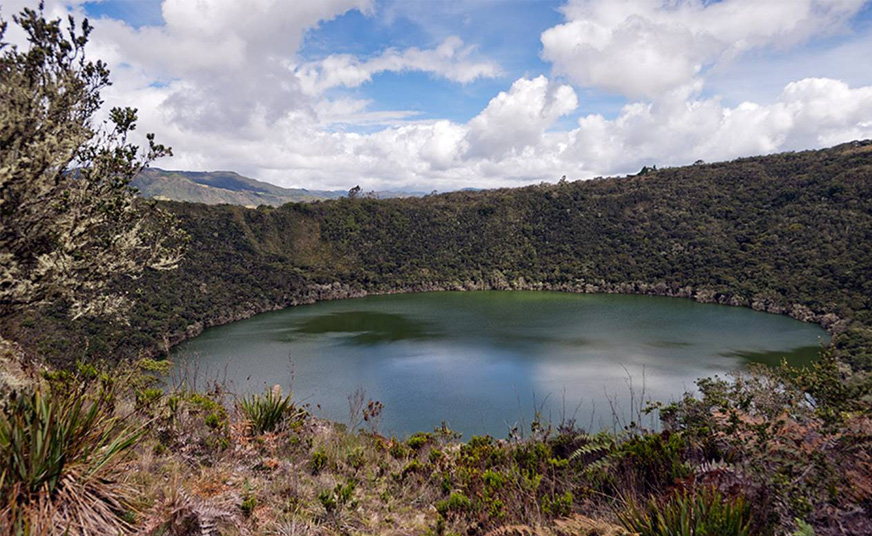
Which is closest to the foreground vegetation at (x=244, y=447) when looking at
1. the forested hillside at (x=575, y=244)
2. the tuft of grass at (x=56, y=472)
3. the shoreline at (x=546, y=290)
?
the tuft of grass at (x=56, y=472)

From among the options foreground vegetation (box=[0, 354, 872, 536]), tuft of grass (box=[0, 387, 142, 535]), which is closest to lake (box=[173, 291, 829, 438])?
foreground vegetation (box=[0, 354, 872, 536])

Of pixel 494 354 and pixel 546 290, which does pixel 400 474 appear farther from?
pixel 546 290

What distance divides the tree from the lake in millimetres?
6225

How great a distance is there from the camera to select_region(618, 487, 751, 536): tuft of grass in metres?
2.46

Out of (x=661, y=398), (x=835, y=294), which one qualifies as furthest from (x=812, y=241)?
(x=661, y=398)

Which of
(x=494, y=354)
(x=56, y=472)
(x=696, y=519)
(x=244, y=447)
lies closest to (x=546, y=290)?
(x=494, y=354)

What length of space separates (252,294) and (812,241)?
46228 millimetres

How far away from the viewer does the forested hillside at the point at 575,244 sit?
32.4 metres

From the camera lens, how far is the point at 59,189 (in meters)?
3.96

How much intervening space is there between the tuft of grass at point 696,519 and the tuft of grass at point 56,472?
306 cm

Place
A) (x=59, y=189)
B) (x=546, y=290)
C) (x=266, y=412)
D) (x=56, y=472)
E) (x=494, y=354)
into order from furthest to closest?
1. (x=546, y=290)
2. (x=494, y=354)
3. (x=266, y=412)
4. (x=59, y=189)
5. (x=56, y=472)

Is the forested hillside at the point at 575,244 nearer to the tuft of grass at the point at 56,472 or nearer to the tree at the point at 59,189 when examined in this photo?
the tree at the point at 59,189

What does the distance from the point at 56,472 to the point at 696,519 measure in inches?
144

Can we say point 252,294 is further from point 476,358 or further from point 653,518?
point 653,518
